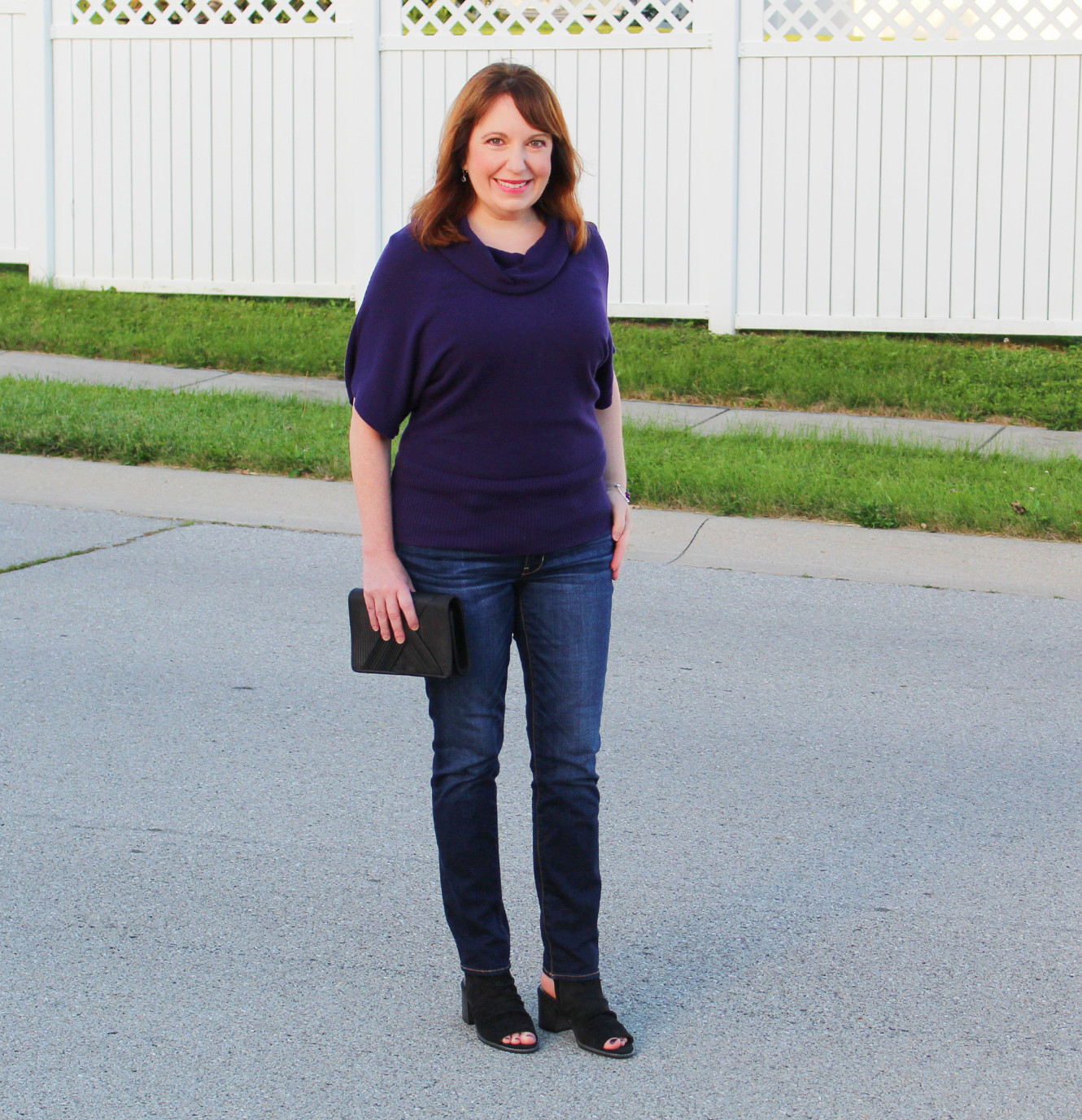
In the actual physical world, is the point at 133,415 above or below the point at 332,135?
below

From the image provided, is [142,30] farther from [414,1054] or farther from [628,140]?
[414,1054]

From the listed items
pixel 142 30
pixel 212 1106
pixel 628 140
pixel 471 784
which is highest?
pixel 142 30

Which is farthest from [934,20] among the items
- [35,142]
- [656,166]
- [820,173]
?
[35,142]

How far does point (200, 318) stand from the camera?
11.9 m

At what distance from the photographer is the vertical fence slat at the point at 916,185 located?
1089 centimetres

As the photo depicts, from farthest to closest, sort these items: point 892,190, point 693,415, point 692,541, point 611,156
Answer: point 611,156 < point 892,190 < point 693,415 < point 692,541

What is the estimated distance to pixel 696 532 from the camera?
7402 mm

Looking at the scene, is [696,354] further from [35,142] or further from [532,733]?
[532,733]

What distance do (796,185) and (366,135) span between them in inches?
123

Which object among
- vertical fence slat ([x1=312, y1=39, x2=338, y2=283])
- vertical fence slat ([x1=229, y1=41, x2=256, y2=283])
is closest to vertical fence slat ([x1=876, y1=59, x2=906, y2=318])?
vertical fence slat ([x1=312, y1=39, x2=338, y2=283])

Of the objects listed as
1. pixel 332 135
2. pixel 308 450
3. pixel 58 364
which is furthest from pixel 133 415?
pixel 332 135

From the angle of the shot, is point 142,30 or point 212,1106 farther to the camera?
point 142,30

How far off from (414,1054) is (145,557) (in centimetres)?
419

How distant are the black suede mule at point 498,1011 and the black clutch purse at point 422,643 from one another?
0.65m
